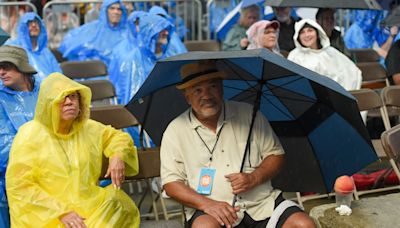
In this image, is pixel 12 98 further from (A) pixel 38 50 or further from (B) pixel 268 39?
(A) pixel 38 50

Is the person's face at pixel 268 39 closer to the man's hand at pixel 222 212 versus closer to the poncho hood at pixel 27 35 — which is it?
the poncho hood at pixel 27 35

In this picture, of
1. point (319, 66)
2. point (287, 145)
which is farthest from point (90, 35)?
point (287, 145)

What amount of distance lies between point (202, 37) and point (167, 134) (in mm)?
7236

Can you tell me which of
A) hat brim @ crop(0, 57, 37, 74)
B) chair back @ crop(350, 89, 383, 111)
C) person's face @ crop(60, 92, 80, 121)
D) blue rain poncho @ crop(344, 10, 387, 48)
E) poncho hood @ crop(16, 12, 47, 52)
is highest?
hat brim @ crop(0, 57, 37, 74)

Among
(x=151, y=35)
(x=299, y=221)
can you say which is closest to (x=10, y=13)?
(x=151, y=35)

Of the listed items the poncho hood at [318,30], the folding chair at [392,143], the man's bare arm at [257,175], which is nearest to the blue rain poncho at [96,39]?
the poncho hood at [318,30]

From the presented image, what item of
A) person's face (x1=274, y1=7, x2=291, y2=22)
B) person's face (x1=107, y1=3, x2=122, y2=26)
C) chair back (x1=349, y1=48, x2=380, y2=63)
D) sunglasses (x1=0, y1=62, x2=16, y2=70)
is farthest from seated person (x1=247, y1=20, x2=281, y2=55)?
sunglasses (x1=0, y1=62, x2=16, y2=70)

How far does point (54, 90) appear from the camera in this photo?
473 cm

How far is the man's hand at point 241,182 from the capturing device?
4.62m

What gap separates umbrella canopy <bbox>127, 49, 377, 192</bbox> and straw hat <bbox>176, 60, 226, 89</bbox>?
0.17 ft

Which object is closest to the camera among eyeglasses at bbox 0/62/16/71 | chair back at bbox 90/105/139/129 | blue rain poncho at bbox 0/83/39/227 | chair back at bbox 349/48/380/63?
blue rain poncho at bbox 0/83/39/227

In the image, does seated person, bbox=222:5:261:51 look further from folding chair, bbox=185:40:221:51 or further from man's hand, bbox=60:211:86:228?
man's hand, bbox=60:211:86:228

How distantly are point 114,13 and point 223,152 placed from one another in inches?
229

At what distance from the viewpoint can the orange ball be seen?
494 cm
